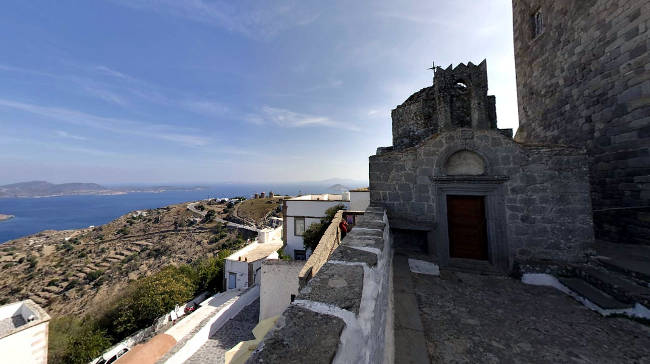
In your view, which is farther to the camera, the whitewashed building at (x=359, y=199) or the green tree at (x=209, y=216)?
the green tree at (x=209, y=216)

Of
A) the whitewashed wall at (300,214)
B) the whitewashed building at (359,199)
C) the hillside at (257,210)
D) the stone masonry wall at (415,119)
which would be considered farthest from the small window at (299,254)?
the hillside at (257,210)

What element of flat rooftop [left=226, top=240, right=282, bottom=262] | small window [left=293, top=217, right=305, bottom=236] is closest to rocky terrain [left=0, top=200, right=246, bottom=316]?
flat rooftop [left=226, top=240, right=282, bottom=262]

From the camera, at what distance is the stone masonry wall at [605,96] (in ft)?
18.7

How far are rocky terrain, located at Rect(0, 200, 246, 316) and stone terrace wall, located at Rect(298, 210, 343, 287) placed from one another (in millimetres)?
35215

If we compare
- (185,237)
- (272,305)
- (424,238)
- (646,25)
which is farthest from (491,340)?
(185,237)

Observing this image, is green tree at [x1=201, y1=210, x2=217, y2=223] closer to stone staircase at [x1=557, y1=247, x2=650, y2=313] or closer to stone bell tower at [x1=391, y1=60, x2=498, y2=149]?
stone bell tower at [x1=391, y1=60, x2=498, y2=149]

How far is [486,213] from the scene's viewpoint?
5684mm

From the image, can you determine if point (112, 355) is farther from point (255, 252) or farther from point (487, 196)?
point (487, 196)

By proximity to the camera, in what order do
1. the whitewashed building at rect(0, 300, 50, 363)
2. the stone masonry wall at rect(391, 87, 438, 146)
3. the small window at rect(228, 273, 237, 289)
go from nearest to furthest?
the whitewashed building at rect(0, 300, 50, 363), the stone masonry wall at rect(391, 87, 438, 146), the small window at rect(228, 273, 237, 289)

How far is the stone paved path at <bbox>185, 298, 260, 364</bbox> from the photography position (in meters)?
11.6

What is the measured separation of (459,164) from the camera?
580 cm

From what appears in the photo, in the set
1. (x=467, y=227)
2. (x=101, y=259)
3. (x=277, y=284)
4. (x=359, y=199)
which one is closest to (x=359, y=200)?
(x=359, y=199)

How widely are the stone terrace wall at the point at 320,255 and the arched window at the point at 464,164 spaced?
11.6 ft

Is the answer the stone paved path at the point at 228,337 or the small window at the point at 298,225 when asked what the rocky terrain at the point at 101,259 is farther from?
the stone paved path at the point at 228,337
